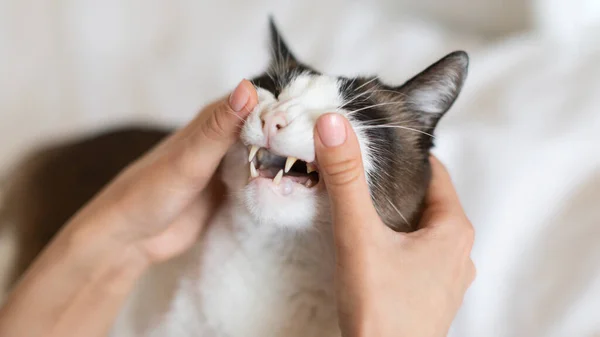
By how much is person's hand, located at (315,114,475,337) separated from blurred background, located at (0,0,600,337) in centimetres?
29

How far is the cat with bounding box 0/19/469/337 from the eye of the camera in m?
0.79

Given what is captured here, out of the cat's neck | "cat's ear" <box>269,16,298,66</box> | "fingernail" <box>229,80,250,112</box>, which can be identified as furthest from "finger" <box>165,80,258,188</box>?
"cat's ear" <box>269,16,298,66</box>

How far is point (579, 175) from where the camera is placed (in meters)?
1.13

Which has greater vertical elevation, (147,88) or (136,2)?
(136,2)

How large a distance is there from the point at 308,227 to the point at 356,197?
0.19 m

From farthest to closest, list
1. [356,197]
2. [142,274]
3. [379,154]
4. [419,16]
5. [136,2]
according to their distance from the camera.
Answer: [136,2] → [419,16] → [142,274] → [379,154] → [356,197]

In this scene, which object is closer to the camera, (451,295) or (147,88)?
(451,295)

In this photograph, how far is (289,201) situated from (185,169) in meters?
0.18

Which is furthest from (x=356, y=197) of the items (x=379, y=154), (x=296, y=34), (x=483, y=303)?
(x=296, y=34)

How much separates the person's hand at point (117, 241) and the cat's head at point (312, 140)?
0.23 feet

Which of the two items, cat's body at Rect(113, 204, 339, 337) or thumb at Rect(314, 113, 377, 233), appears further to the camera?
cat's body at Rect(113, 204, 339, 337)

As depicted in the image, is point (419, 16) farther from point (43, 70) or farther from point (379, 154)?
point (43, 70)

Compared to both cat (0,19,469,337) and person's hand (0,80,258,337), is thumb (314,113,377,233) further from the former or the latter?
person's hand (0,80,258,337)

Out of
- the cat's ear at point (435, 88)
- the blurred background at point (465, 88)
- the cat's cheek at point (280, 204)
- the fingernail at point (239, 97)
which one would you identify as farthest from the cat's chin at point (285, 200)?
the blurred background at point (465, 88)
